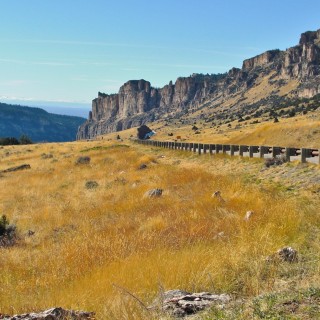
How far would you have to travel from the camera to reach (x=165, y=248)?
6559 mm

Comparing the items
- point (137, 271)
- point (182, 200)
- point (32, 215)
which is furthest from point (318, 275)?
point (32, 215)

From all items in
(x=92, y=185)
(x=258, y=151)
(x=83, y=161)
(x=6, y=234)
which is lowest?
(x=6, y=234)

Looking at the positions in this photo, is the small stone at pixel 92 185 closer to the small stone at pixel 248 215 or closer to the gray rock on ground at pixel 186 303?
the small stone at pixel 248 215

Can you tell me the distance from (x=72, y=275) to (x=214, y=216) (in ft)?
12.9

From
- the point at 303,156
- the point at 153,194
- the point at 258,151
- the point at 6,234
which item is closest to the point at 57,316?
the point at 6,234

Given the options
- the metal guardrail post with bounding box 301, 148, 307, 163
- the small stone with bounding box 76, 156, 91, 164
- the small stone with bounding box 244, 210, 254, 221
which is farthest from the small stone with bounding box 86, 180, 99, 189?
the small stone with bounding box 76, 156, 91, 164

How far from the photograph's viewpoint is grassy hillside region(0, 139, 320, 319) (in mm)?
4766

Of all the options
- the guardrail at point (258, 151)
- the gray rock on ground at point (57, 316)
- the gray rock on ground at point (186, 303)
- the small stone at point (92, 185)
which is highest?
the guardrail at point (258, 151)

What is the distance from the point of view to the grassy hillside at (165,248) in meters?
4.77

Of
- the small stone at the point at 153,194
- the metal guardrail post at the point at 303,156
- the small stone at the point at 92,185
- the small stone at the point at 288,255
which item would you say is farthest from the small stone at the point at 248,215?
the small stone at the point at 92,185

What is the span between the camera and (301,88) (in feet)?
593

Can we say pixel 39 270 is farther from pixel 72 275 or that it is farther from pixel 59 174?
pixel 59 174

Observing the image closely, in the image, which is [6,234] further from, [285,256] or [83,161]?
[83,161]

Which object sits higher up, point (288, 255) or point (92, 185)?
point (288, 255)
